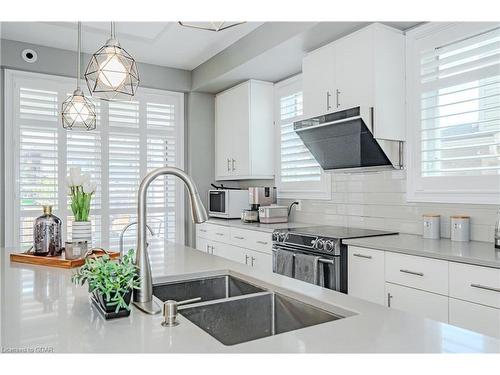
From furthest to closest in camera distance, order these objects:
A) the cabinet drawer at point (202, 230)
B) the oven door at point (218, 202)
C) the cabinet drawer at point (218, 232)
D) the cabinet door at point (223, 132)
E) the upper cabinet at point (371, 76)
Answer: the cabinet door at point (223, 132) → the cabinet drawer at point (202, 230) → the oven door at point (218, 202) → the cabinet drawer at point (218, 232) → the upper cabinet at point (371, 76)

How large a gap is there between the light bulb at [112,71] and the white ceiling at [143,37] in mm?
1793

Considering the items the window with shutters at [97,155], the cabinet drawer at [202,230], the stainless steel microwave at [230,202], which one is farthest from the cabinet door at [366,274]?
the cabinet drawer at [202,230]

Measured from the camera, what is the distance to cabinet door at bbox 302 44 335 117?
10.6 feet

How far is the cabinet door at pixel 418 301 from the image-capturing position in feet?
7.05

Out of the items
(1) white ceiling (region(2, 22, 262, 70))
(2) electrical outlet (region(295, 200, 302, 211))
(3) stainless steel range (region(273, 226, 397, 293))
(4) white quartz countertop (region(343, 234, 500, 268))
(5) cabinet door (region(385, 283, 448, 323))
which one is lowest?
(5) cabinet door (region(385, 283, 448, 323))

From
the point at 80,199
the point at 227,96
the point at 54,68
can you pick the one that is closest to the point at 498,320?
the point at 80,199

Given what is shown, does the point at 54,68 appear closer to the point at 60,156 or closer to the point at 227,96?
the point at 60,156

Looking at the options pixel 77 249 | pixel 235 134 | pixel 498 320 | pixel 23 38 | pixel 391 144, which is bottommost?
pixel 498 320

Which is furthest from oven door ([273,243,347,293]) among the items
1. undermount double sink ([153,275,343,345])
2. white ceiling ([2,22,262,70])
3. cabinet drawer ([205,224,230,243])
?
white ceiling ([2,22,262,70])

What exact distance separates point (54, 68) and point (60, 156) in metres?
0.89

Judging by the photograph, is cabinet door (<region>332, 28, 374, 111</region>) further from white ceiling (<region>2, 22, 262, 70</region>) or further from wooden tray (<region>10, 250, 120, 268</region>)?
wooden tray (<region>10, 250, 120, 268</region>)

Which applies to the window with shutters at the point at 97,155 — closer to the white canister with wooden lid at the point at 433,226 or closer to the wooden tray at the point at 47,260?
the wooden tray at the point at 47,260

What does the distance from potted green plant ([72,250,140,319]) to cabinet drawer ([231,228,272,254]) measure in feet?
7.35
